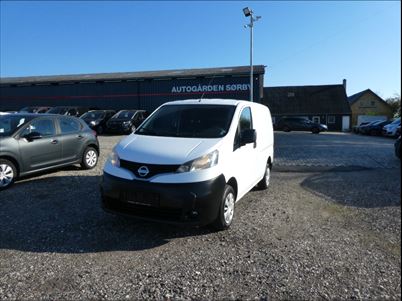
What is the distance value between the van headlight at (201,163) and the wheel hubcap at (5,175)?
4.44 meters

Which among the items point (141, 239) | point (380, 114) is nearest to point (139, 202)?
point (141, 239)

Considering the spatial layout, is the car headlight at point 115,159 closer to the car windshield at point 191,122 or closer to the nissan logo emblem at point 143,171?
the nissan logo emblem at point 143,171

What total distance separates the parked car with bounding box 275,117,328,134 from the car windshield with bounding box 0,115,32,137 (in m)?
30.6

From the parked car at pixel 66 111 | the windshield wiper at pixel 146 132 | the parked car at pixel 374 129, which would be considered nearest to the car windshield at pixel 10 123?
the windshield wiper at pixel 146 132

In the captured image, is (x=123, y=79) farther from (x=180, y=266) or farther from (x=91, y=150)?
(x=180, y=266)

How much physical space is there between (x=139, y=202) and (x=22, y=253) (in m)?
1.50

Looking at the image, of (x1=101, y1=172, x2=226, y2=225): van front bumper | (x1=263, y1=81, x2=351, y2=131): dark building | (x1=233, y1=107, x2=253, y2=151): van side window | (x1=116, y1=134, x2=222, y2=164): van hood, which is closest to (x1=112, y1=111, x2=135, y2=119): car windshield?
(x1=233, y1=107, x2=253, y2=151): van side window

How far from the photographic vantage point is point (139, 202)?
177 inches

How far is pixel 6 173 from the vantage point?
7.06m

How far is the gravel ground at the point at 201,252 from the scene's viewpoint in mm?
3430

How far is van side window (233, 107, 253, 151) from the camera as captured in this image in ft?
17.8

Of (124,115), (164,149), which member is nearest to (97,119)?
(124,115)

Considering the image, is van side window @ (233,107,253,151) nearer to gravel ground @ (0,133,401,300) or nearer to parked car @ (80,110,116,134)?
gravel ground @ (0,133,401,300)

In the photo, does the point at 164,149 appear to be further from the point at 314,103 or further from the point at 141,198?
the point at 314,103
